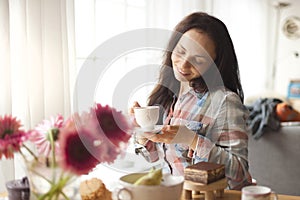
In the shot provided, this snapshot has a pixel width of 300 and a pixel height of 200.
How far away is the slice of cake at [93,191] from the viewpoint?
1.12 m

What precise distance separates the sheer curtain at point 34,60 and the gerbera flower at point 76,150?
93 cm

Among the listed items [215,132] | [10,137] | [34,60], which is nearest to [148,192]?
[10,137]

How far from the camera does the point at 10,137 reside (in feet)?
3.11

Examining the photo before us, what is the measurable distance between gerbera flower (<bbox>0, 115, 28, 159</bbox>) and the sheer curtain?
0.81 m

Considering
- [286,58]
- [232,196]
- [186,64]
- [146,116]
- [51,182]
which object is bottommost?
[232,196]

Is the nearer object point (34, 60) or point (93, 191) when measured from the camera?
point (93, 191)

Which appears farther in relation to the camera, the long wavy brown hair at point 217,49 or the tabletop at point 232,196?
the long wavy brown hair at point 217,49

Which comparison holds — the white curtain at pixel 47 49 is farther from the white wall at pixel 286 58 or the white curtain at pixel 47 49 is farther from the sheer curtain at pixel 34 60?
the white wall at pixel 286 58

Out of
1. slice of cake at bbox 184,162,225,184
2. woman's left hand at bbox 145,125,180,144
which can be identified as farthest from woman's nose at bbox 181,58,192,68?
slice of cake at bbox 184,162,225,184

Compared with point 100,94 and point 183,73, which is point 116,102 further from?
point 100,94

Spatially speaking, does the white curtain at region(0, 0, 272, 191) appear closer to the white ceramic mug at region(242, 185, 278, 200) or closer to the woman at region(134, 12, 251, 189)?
the woman at region(134, 12, 251, 189)

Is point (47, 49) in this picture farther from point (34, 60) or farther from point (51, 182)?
point (51, 182)

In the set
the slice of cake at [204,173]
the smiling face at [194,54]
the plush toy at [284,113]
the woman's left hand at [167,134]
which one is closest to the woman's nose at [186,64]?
the smiling face at [194,54]

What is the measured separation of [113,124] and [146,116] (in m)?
0.37
